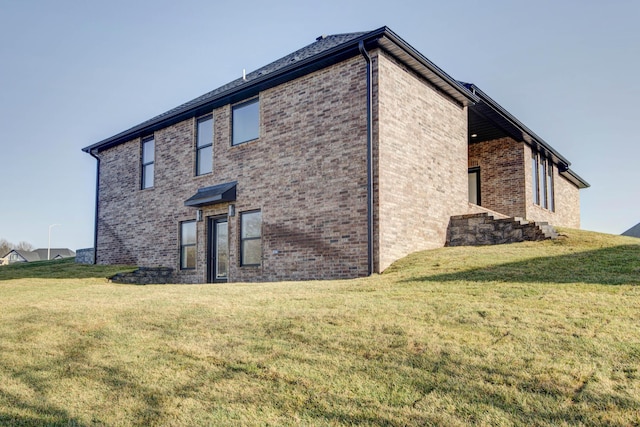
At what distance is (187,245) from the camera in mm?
16016

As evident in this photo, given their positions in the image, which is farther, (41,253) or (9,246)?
(9,246)

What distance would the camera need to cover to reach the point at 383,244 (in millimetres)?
11141

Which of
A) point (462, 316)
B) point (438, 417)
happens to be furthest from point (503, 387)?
point (462, 316)

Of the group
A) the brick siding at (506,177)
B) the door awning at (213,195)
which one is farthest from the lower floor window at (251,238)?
the brick siding at (506,177)

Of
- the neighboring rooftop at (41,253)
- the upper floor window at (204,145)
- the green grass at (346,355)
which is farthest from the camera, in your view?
the neighboring rooftop at (41,253)

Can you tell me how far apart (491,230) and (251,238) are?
252 inches

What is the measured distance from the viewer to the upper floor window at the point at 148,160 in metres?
17.9

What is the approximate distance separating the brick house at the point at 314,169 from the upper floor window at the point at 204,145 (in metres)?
0.06

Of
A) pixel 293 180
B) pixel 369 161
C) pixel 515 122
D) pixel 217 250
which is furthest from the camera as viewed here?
pixel 515 122

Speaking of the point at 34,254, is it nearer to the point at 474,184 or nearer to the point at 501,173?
the point at 474,184

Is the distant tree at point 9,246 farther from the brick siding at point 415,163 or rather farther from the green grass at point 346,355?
the green grass at point 346,355

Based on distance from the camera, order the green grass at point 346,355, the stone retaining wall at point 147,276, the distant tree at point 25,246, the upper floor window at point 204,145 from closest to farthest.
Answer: the green grass at point 346,355
the stone retaining wall at point 147,276
the upper floor window at point 204,145
the distant tree at point 25,246

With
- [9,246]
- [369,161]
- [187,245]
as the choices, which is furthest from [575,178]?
[9,246]

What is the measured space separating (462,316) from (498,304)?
75 centimetres
